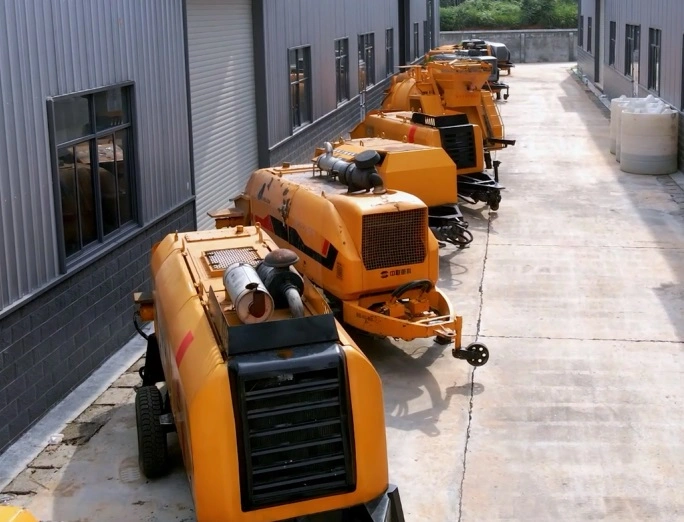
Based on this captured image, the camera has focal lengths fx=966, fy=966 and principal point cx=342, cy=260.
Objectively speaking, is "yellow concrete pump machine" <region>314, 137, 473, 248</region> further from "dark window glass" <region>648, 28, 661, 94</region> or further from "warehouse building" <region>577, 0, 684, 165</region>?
"dark window glass" <region>648, 28, 661, 94</region>

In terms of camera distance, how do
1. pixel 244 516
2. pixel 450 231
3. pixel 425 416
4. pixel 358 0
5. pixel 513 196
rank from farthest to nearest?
1. pixel 358 0
2. pixel 513 196
3. pixel 450 231
4. pixel 425 416
5. pixel 244 516

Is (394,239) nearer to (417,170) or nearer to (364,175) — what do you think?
(364,175)

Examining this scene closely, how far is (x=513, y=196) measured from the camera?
726 inches

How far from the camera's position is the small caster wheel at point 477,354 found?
9453 millimetres

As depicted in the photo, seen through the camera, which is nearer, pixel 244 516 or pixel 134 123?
pixel 244 516

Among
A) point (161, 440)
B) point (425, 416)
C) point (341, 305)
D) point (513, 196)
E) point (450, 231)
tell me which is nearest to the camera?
point (161, 440)

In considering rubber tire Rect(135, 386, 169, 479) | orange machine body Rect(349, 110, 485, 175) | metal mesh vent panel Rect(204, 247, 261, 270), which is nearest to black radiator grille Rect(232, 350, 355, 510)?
metal mesh vent panel Rect(204, 247, 261, 270)

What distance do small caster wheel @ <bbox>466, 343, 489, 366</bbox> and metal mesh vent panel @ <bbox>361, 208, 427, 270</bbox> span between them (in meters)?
1.06

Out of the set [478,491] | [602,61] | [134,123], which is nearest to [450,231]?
[134,123]

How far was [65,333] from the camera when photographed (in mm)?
8930

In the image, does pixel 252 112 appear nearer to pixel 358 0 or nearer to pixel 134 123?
pixel 134 123

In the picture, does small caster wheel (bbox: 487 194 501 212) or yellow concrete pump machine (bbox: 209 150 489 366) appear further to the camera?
small caster wheel (bbox: 487 194 501 212)

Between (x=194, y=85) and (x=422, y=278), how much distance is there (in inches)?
210

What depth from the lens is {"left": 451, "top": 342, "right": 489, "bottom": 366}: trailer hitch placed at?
9.45 m
